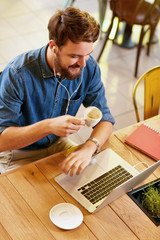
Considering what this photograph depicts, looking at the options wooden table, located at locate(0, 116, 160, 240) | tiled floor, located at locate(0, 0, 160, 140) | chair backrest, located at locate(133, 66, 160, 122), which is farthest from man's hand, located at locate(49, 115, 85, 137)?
tiled floor, located at locate(0, 0, 160, 140)

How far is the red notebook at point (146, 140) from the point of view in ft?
5.82

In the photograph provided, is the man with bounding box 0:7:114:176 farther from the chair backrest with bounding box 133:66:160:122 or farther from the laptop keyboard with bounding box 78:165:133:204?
the chair backrest with bounding box 133:66:160:122

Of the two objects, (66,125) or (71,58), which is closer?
(66,125)

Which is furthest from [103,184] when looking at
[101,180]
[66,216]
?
[66,216]

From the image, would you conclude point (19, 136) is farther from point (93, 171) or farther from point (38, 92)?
point (93, 171)

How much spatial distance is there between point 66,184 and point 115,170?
0.27m

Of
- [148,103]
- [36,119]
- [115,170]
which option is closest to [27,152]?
[36,119]

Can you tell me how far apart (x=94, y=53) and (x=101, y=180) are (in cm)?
261

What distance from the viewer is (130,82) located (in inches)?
144

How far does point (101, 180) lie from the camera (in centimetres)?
160

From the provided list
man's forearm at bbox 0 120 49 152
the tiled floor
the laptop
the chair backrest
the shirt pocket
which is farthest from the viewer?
the tiled floor

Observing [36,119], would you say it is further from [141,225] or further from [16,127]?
[141,225]

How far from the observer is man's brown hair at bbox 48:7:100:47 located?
4.95 feet

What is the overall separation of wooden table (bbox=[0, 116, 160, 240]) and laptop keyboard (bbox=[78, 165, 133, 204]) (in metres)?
0.06
